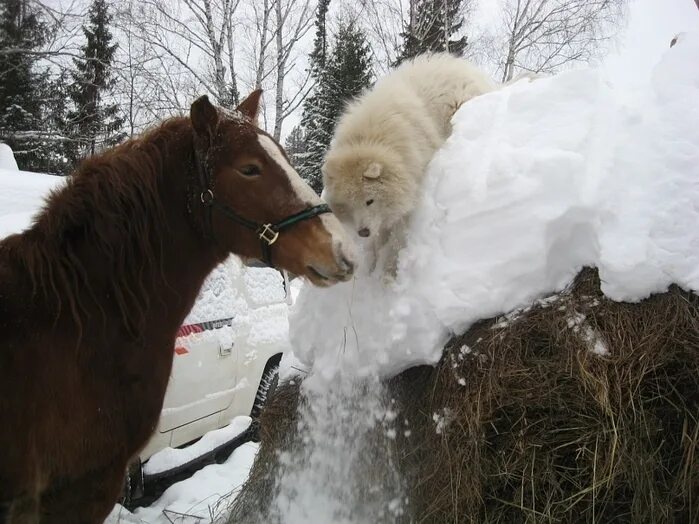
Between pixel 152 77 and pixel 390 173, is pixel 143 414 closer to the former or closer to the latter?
pixel 390 173

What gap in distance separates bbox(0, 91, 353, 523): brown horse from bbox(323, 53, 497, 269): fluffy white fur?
1297mm

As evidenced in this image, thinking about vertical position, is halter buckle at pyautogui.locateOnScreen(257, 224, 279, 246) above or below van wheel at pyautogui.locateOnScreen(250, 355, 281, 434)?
above

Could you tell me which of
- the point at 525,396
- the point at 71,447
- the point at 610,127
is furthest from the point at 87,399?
the point at 610,127

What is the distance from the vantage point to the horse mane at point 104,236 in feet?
5.89

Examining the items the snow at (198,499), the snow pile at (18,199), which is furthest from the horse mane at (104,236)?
the snow at (198,499)

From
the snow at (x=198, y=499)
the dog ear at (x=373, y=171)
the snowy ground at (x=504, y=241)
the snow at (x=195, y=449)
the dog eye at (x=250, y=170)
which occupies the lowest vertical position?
the snow at (x=198, y=499)

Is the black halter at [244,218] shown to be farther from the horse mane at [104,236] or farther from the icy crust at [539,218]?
the icy crust at [539,218]

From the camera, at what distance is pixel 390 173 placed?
370 cm

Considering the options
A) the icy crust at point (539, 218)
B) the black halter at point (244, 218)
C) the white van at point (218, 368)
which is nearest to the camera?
the icy crust at point (539, 218)

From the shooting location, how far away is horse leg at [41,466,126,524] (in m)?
1.79

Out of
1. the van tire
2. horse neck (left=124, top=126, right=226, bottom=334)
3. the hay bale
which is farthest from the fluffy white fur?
the van tire

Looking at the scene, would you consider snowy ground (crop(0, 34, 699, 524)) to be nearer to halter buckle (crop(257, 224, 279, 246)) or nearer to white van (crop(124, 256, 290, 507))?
halter buckle (crop(257, 224, 279, 246))

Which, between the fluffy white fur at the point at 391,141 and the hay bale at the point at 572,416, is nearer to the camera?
the hay bale at the point at 572,416

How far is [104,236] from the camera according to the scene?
73.0 inches
